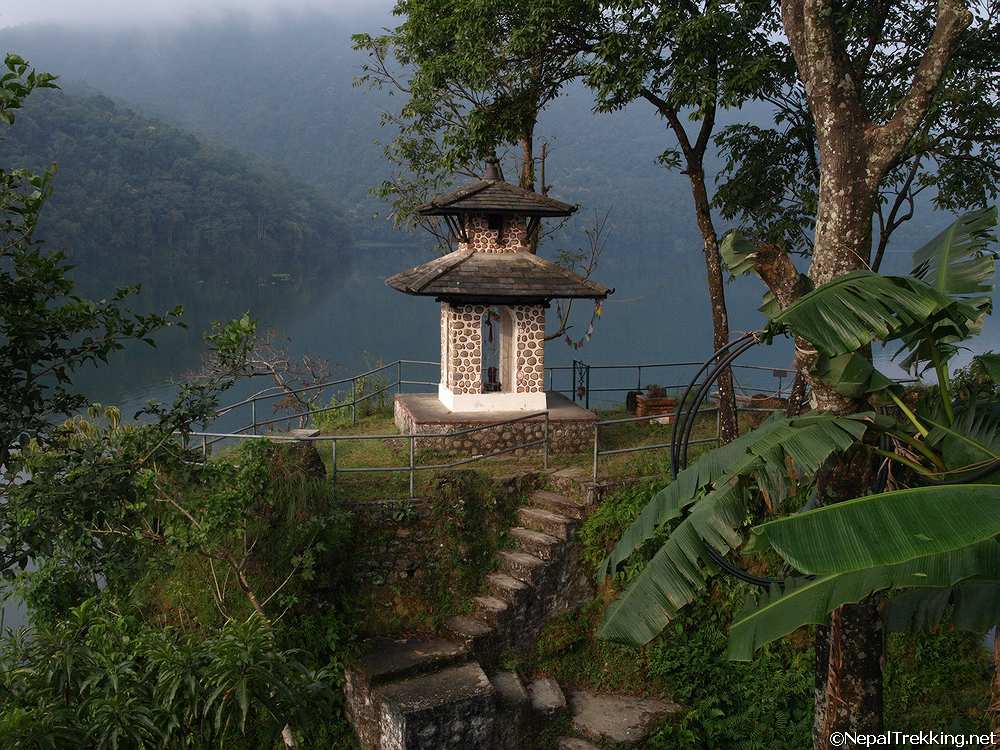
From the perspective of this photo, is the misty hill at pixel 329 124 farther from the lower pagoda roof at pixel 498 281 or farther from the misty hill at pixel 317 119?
the lower pagoda roof at pixel 498 281

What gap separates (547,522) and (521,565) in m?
0.71

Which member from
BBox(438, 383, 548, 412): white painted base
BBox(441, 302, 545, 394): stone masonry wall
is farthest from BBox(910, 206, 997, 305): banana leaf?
BBox(438, 383, 548, 412): white painted base

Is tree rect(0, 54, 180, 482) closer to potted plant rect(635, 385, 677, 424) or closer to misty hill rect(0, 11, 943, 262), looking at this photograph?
potted plant rect(635, 385, 677, 424)

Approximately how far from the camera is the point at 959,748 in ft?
25.5

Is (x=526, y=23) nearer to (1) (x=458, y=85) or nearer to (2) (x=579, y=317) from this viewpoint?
(1) (x=458, y=85)

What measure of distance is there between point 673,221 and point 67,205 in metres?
61.1

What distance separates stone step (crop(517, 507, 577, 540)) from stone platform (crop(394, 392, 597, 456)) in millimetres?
1425

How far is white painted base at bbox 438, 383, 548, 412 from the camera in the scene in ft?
42.3

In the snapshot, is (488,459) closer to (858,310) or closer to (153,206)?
(858,310)

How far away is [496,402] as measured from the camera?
13.0 metres

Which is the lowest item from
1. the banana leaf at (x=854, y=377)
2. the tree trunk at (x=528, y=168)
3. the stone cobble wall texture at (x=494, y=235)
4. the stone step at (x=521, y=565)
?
the stone step at (x=521, y=565)

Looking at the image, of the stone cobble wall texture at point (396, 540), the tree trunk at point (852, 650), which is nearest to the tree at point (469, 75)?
the stone cobble wall texture at point (396, 540)

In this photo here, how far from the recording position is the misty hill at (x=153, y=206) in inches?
1709

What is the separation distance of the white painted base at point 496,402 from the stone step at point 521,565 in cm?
306
